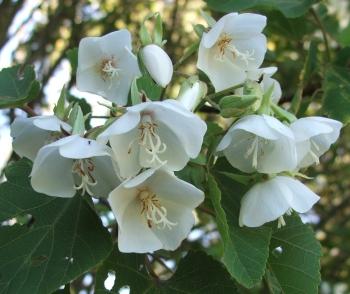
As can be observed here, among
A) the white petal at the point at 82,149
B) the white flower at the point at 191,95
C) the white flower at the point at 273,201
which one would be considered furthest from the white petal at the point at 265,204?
the white petal at the point at 82,149

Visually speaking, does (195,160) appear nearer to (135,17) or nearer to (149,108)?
(149,108)

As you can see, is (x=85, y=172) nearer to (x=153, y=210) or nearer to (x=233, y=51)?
(x=153, y=210)

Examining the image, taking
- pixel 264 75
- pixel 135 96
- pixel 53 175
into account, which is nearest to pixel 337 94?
pixel 264 75

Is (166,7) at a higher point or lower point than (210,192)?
lower

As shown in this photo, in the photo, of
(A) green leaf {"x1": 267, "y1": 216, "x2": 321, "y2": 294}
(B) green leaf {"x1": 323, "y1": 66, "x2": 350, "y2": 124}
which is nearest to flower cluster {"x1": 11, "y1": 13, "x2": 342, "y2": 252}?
(A) green leaf {"x1": 267, "y1": 216, "x2": 321, "y2": 294}

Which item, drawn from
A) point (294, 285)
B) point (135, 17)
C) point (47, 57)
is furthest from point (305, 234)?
point (135, 17)

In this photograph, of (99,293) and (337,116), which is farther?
(337,116)

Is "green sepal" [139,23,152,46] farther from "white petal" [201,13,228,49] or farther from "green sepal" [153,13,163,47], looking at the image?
"white petal" [201,13,228,49]
